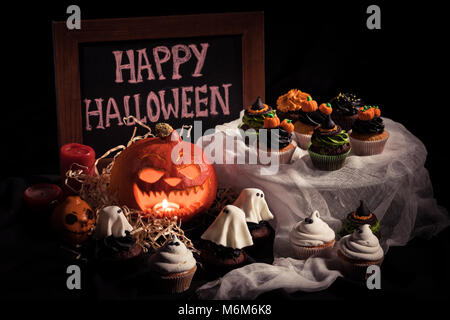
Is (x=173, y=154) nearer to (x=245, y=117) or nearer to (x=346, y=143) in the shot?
(x=245, y=117)

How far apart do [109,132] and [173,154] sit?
823mm

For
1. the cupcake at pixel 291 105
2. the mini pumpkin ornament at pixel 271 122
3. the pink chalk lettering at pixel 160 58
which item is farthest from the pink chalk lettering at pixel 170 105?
the mini pumpkin ornament at pixel 271 122

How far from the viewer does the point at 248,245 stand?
4027 millimetres

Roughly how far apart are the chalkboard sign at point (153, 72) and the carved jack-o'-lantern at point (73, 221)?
0.71 meters

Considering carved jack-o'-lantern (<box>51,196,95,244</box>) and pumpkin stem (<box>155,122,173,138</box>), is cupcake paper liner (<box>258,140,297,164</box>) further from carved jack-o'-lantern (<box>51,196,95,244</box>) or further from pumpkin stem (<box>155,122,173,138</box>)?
carved jack-o'-lantern (<box>51,196,95,244</box>)

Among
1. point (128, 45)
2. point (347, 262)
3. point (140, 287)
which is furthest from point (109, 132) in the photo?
point (347, 262)

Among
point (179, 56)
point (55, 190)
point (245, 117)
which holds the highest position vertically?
point (179, 56)

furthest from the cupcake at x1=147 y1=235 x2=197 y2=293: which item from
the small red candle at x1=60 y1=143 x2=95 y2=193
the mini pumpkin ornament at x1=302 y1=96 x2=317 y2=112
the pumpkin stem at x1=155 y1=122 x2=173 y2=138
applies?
the mini pumpkin ornament at x1=302 y1=96 x2=317 y2=112

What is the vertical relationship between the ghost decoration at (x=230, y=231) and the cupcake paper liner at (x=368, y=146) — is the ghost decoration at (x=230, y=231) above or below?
below

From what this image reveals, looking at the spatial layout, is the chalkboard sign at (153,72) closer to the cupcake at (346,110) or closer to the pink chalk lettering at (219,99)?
the pink chalk lettering at (219,99)

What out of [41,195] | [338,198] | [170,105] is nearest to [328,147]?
[338,198]

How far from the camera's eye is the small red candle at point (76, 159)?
4.75 meters

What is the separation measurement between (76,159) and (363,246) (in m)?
1.75

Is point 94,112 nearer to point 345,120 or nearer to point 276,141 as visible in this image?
point 276,141
